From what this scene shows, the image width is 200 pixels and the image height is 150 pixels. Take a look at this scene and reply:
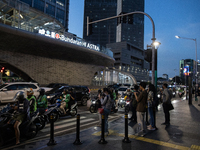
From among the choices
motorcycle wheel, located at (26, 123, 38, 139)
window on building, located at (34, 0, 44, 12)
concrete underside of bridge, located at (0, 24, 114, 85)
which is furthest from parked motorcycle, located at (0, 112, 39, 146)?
window on building, located at (34, 0, 44, 12)

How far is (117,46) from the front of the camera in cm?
9738

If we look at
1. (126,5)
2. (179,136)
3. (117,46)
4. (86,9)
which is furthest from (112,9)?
(179,136)

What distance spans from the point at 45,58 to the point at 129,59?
7485 cm

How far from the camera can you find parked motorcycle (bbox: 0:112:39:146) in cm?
502

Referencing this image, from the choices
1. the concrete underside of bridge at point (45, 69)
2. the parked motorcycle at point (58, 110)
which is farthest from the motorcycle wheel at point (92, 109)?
the concrete underside of bridge at point (45, 69)

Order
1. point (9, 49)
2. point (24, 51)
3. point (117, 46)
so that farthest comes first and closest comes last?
1. point (117, 46)
2. point (24, 51)
3. point (9, 49)

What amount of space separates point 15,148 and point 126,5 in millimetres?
168766

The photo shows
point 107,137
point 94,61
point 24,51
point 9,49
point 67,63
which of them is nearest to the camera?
point 107,137

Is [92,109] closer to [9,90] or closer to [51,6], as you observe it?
[9,90]

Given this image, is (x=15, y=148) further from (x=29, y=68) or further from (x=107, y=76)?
(x=107, y=76)

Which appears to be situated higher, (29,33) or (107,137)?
(29,33)

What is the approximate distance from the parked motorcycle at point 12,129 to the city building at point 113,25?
14718cm

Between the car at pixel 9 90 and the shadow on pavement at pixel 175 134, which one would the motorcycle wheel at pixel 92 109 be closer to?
the shadow on pavement at pixel 175 134

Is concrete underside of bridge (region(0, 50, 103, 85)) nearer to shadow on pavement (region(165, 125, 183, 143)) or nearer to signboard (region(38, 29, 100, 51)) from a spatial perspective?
signboard (region(38, 29, 100, 51))
